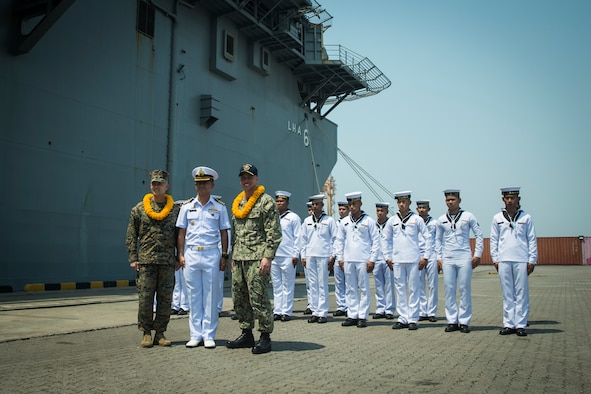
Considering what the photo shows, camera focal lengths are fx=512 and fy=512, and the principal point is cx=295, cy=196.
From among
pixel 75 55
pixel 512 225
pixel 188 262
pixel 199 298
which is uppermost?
pixel 75 55

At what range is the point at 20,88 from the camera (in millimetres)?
11914

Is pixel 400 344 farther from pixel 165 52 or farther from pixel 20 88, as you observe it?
pixel 165 52

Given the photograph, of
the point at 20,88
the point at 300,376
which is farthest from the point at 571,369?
the point at 20,88

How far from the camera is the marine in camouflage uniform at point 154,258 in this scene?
575 centimetres

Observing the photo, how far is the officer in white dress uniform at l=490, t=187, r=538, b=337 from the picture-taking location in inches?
268

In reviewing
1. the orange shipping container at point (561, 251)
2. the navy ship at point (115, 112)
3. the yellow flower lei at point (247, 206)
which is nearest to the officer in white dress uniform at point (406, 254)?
the yellow flower lei at point (247, 206)

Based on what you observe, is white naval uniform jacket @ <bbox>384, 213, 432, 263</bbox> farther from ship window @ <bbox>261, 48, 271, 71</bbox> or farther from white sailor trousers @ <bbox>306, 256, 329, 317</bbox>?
ship window @ <bbox>261, 48, 271, 71</bbox>

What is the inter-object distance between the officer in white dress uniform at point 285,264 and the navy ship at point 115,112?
661 cm

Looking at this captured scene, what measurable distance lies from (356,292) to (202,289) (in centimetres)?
289

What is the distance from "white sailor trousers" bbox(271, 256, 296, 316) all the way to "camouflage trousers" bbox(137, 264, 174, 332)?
2886 mm

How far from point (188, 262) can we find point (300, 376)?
2.10m

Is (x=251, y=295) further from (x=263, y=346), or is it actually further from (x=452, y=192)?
(x=452, y=192)

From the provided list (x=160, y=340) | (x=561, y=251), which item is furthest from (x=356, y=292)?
(x=561, y=251)

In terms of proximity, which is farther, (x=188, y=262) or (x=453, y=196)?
(x=453, y=196)
